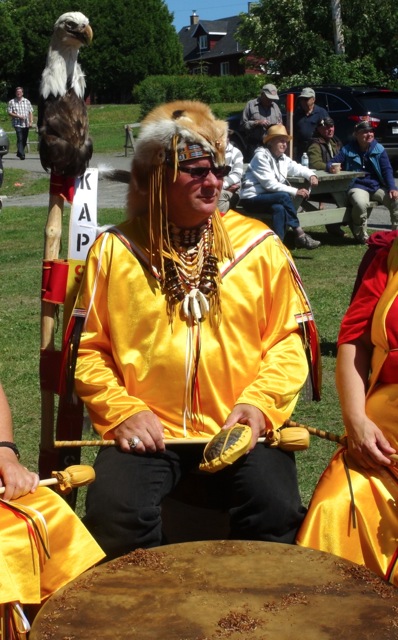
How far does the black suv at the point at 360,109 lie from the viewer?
1781 cm

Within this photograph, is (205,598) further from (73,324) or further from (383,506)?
(73,324)

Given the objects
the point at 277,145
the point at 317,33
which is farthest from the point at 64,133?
the point at 317,33

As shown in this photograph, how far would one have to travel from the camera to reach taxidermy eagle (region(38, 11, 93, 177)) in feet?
10.8

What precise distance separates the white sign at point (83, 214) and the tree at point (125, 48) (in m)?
48.4

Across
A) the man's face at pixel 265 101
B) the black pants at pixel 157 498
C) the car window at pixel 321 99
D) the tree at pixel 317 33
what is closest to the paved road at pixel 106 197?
the man's face at pixel 265 101

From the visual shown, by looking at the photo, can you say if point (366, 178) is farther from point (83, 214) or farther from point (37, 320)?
point (83, 214)

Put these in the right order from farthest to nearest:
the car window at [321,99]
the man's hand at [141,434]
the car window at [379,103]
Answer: the car window at [379,103] < the car window at [321,99] < the man's hand at [141,434]

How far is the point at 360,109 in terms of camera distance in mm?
17844

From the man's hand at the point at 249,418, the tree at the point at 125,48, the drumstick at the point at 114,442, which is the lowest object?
the drumstick at the point at 114,442

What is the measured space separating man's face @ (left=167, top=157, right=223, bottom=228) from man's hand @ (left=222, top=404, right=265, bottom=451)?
694 millimetres

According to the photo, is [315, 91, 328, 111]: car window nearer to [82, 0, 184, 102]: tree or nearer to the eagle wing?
the eagle wing

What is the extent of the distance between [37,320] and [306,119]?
7301 millimetres

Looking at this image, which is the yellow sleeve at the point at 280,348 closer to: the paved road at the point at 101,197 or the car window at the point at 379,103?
the paved road at the point at 101,197

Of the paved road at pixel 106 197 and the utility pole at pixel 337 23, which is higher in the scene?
the utility pole at pixel 337 23
